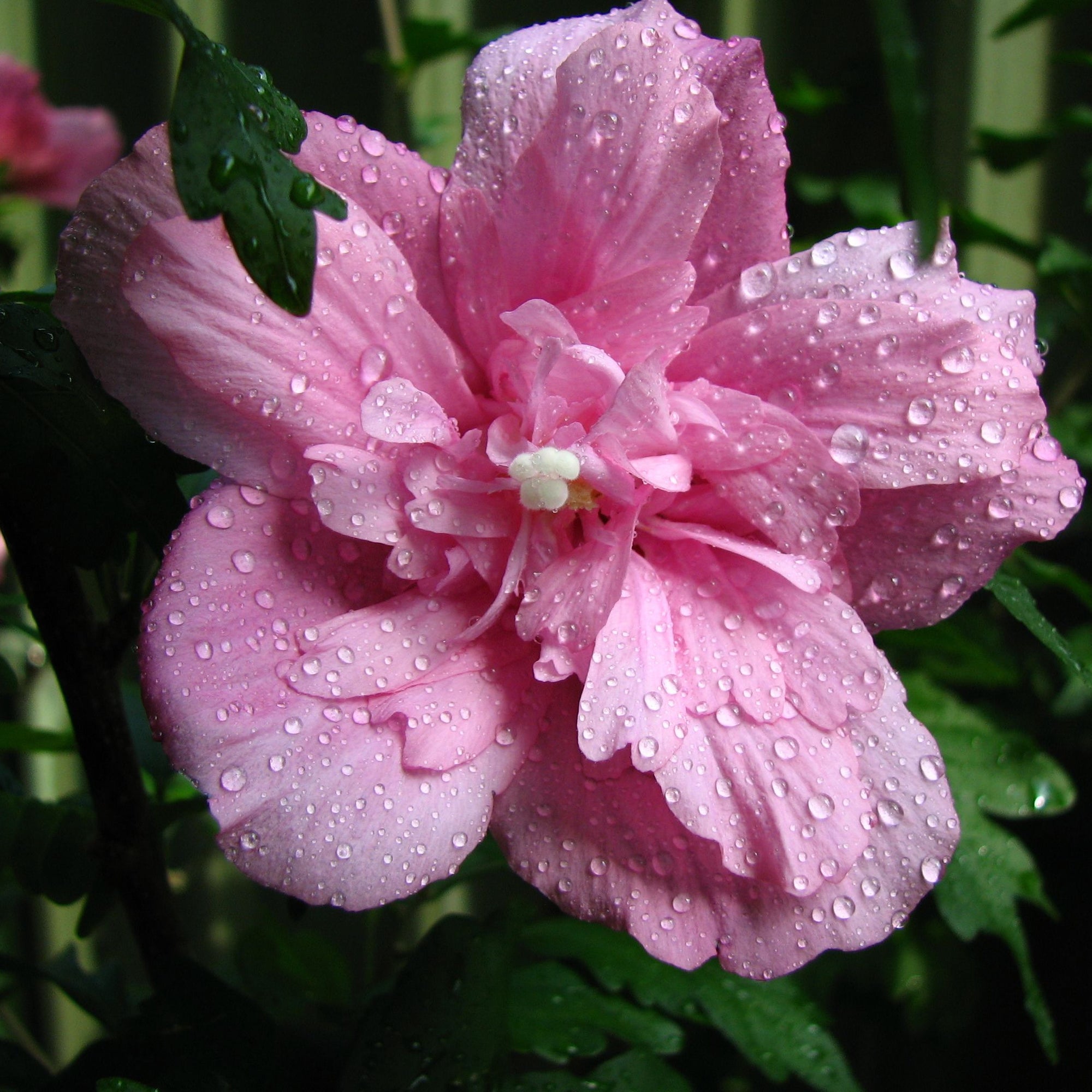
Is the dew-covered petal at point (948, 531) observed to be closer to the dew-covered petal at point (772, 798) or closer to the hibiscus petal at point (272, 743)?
the dew-covered petal at point (772, 798)

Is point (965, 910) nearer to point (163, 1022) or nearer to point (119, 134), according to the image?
point (163, 1022)

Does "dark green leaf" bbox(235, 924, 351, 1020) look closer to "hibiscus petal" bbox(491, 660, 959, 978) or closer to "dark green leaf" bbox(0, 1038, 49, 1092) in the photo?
"dark green leaf" bbox(0, 1038, 49, 1092)

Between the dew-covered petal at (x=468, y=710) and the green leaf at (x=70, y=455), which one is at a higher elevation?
the green leaf at (x=70, y=455)

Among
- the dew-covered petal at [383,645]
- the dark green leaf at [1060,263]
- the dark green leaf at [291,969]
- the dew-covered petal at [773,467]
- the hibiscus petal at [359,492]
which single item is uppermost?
the hibiscus petal at [359,492]

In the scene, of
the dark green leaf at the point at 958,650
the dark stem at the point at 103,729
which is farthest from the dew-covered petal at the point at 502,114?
the dark green leaf at the point at 958,650

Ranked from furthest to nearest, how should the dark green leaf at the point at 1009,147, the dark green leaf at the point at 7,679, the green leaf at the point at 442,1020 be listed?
1. the dark green leaf at the point at 1009,147
2. the dark green leaf at the point at 7,679
3. the green leaf at the point at 442,1020

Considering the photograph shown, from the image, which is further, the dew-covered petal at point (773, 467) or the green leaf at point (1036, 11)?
the green leaf at point (1036, 11)

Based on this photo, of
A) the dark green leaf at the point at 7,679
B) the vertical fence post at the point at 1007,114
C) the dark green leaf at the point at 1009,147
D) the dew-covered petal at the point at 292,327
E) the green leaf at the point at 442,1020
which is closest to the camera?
the dew-covered petal at the point at 292,327

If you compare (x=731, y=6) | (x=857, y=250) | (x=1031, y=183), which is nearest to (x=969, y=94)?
(x=1031, y=183)
